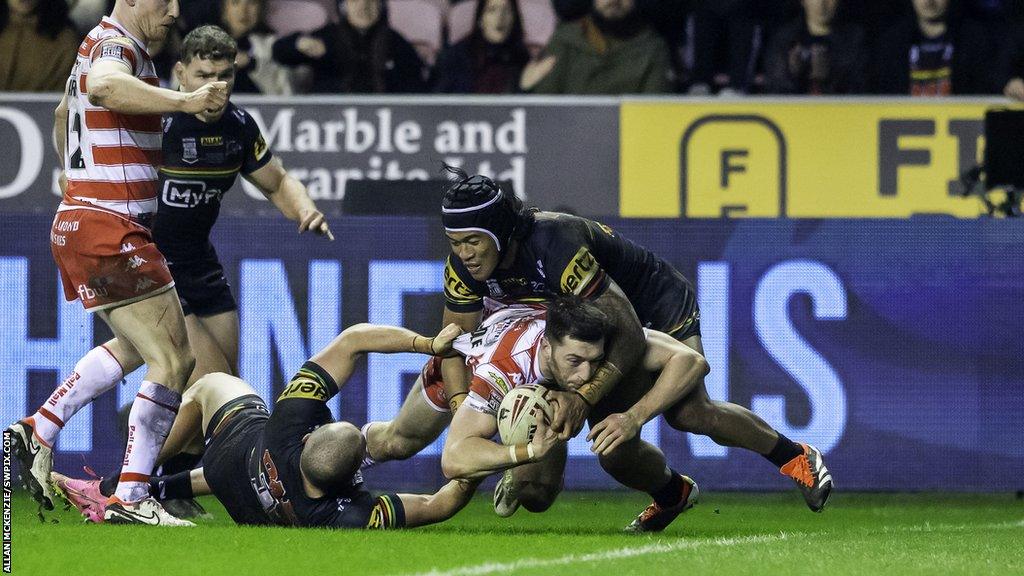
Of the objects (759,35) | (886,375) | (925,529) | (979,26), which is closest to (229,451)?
(925,529)

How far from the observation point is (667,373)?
739 cm

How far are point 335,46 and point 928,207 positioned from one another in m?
4.41

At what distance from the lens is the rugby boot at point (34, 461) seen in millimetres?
7473

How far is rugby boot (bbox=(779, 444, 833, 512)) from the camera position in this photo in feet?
26.3

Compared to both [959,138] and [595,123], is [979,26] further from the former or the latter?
[595,123]

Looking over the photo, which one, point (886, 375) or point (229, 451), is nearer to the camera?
point (229, 451)

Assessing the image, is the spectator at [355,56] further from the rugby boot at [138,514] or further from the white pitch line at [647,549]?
the rugby boot at [138,514]

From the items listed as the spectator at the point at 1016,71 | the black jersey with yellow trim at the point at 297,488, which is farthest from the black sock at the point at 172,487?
the spectator at the point at 1016,71

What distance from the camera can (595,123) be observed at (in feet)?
41.7

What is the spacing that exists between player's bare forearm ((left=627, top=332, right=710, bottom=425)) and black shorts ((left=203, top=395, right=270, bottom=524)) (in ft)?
5.22

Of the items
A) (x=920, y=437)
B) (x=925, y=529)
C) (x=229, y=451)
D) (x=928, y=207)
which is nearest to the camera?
(x=229, y=451)

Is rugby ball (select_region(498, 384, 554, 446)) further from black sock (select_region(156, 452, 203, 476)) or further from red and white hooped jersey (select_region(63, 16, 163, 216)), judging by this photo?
black sock (select_region(156, 452, 203, 476))

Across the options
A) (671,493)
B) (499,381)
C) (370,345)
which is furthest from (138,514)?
(671,493)

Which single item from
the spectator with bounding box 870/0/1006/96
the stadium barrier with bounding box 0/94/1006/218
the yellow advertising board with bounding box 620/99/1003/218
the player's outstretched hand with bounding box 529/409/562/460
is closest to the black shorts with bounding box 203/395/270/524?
the player's outstretched hand with bounding box 529/409/562/460
